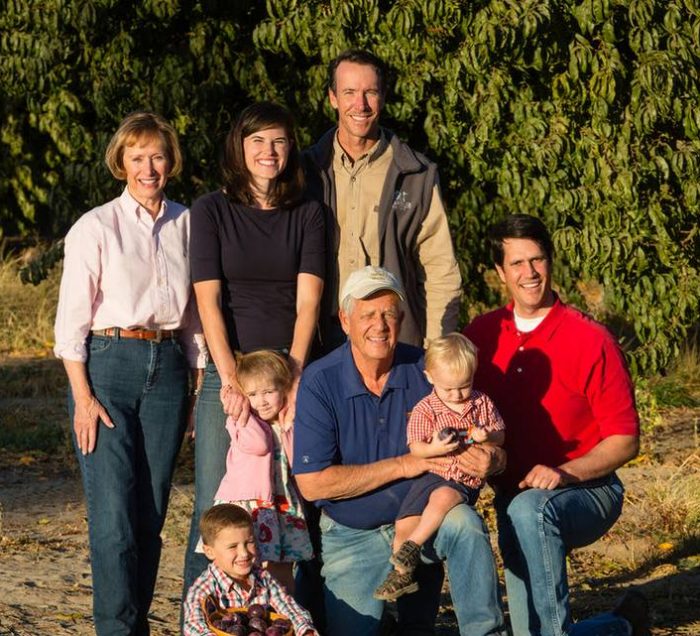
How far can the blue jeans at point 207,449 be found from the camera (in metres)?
5.37

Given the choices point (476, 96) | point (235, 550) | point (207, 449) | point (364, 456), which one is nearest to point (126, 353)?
point (207, 449)

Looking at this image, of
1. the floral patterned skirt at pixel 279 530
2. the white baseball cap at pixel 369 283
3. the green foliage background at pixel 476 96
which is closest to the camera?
the white baseball cap at pixel 369 283

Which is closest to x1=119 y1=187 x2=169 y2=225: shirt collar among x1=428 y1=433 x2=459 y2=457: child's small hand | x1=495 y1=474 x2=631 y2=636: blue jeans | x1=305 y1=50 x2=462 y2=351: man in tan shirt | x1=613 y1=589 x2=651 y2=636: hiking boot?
x1=305 y1=50 x2=462 y2=351: man in tan shirt

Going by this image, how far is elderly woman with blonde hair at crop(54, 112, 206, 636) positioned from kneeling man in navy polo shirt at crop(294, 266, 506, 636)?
1.67 ft

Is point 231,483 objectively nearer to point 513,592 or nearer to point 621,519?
point 513,592

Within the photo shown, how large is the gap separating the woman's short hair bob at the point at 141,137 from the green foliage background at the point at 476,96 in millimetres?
2990

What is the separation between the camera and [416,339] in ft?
18.9

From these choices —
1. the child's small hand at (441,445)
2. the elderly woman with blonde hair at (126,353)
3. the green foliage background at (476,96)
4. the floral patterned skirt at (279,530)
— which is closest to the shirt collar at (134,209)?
the elderly woman with blonde hair at (126,353)

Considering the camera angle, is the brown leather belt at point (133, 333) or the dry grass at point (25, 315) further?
the dry grass at point (25, 315)

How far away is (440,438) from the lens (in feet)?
16.4

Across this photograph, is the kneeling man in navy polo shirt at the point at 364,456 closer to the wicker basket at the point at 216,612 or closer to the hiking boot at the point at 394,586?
the hiking boot at the point at 394,586

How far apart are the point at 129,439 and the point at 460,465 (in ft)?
3.80

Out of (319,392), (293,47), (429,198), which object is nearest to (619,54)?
(293,47)

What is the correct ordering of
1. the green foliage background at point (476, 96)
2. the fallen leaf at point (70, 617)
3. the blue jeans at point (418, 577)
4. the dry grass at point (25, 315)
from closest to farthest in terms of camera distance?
the blue jeans at point (418, 577)
the fallen leaf at point (70, 617)
the green foliage background at point (476, 96)
the dry grass at point (25, 315)
